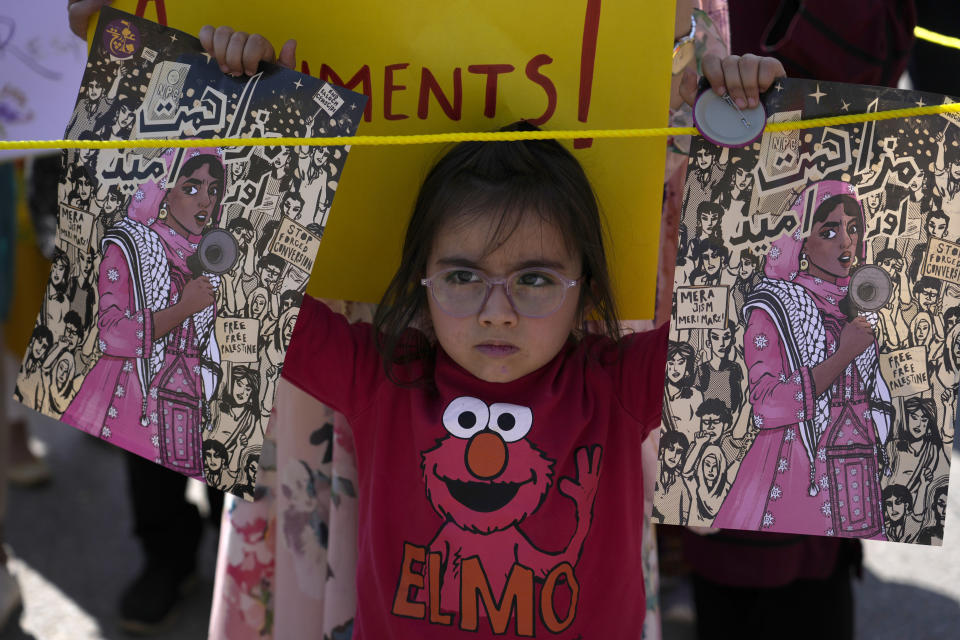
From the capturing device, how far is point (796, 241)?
108 cm

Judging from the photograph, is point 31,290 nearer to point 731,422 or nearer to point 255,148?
point 255,148

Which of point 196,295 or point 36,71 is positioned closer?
point 196,295

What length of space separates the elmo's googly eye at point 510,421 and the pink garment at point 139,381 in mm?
377

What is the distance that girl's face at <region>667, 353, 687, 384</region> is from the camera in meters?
1.11

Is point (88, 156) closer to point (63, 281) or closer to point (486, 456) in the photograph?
point (63, 281)

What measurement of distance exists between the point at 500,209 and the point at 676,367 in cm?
30

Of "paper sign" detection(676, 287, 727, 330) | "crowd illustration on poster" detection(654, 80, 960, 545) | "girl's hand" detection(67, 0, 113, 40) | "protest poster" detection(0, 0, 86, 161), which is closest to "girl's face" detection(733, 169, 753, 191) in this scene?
"crowd illustration on poster" detection(654, 80, 960, 545)

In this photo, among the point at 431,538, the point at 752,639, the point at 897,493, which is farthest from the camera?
the point at 752,639

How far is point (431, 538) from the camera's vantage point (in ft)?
3.90

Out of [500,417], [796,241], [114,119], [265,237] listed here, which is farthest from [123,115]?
[796,241]

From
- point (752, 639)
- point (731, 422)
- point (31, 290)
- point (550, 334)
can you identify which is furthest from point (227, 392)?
point (31, 290)

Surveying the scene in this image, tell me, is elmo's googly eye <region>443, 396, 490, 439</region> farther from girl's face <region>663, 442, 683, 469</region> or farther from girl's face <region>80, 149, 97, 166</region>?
girl's face <region>80, 149, 97, 166</region>

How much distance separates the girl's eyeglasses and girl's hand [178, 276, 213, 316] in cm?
29

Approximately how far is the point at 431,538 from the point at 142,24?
759 millimetres
